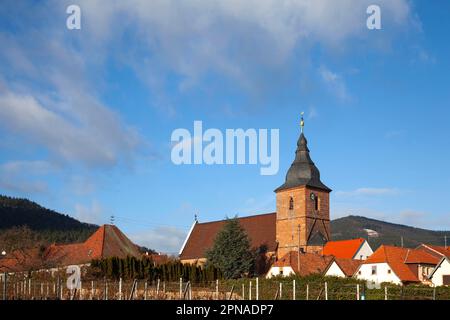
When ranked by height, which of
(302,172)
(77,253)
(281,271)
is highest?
(302,172)

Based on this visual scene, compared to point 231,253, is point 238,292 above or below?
below

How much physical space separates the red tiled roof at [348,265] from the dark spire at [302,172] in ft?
40.1

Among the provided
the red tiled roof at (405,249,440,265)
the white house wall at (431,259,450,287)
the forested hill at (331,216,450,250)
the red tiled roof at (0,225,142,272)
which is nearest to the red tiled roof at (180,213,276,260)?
the red tiled roof at (0,225,142,272)

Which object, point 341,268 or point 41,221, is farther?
point 41,221

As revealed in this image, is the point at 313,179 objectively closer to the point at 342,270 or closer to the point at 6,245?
the point at 342,270

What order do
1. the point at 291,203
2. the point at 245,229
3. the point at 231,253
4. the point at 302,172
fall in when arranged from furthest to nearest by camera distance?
the point at 245,229, the point at 302,172, the point at 291,203, the point at 231,253

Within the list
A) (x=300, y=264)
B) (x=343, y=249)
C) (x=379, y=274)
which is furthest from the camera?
(x=343, y=249)

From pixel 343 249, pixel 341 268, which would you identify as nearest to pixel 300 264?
pixel 341 268

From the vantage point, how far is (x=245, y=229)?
7156cm

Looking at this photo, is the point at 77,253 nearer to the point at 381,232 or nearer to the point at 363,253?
the point at 363,253

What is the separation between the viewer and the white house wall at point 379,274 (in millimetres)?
48441

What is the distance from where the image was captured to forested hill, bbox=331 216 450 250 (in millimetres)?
158475

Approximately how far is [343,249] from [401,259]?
1225 centimetres
